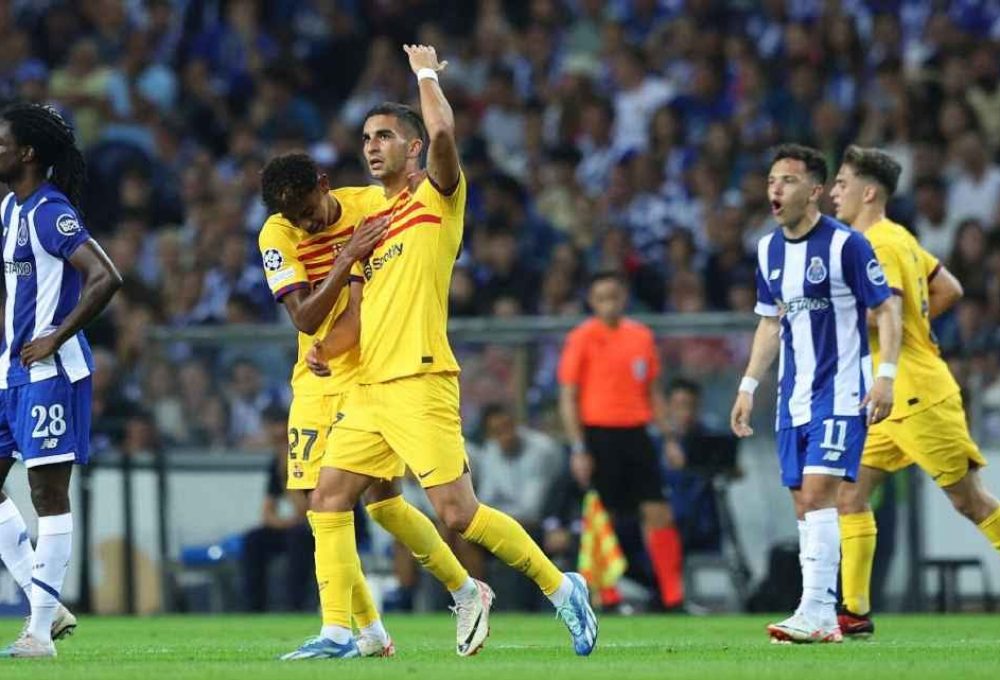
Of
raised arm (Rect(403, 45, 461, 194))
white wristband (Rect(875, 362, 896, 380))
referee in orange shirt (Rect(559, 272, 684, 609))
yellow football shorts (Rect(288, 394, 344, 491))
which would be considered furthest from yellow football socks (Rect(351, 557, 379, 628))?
referee in orange shirt (Rect(559, 272, 684, 609))

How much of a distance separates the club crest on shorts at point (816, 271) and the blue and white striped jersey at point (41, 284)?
3515 mm

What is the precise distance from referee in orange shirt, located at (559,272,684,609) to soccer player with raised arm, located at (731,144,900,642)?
16.7ft

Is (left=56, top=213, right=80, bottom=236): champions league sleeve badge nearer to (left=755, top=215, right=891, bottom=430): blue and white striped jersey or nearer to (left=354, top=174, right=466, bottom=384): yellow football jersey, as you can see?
(left=354, top=174, right=466, bottom=384): yellow football jersey

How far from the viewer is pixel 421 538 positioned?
936 centimetres

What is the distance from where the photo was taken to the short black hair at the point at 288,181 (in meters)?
9.25

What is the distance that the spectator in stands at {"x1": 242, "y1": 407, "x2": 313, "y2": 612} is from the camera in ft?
53.0

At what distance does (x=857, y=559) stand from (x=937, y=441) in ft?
2.77

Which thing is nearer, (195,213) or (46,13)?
(195,213)

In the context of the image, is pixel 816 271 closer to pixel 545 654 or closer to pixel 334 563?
pixel 545 654

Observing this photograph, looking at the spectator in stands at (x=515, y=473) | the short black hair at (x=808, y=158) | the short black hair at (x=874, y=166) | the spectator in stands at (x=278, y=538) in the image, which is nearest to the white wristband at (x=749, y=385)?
the short black hair at (x=808, y=158)

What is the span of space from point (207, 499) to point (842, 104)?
7054 millimetres

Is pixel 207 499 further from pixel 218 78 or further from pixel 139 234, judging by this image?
pixel 218 78

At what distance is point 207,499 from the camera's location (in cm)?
1677

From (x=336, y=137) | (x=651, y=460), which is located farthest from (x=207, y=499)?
(x=336, y=137)
